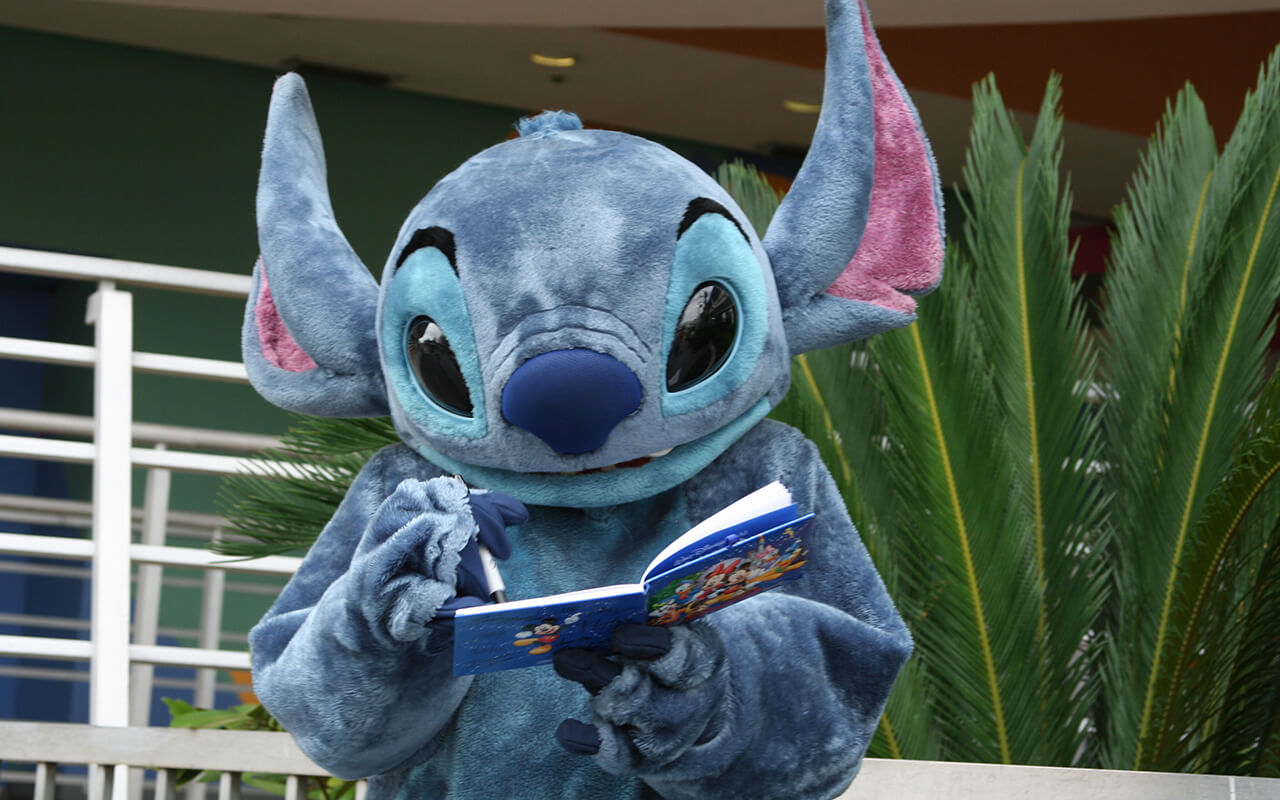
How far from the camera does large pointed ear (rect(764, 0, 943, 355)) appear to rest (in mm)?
1531

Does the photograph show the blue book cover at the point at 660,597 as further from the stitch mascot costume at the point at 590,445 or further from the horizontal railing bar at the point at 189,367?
the horizontal railing bar at the point at 189,367

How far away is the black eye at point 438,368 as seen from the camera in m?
1.39

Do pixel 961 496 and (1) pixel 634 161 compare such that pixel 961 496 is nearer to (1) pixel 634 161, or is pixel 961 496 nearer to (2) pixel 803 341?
(2) pixel 803 341

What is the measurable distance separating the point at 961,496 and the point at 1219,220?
2.59ft

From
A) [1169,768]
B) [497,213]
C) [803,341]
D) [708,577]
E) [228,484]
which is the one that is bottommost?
[1169,768]

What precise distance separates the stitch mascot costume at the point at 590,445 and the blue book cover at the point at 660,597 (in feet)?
0.13

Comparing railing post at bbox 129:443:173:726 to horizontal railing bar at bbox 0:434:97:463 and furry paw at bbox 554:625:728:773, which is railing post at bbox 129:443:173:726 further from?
furry paw at bbox 554:625:728:773

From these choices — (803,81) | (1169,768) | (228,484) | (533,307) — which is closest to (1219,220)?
(1169,768)

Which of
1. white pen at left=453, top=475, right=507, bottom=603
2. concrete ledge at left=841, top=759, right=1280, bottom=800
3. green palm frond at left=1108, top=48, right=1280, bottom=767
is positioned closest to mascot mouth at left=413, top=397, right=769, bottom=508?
white pen at left=453, top=475, right=507, bottom=603

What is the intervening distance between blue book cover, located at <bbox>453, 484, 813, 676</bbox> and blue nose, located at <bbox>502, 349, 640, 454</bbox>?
0.67ft

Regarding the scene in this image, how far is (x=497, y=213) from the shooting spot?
142 centimetres

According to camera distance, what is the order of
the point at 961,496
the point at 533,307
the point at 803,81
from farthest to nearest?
the point at 803,81 < the point at 961,496 < the point at 533,307

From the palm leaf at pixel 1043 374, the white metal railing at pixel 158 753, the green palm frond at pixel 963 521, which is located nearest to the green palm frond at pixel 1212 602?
the palm leaf at pixel 1043 374

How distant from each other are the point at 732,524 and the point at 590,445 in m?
0.26
